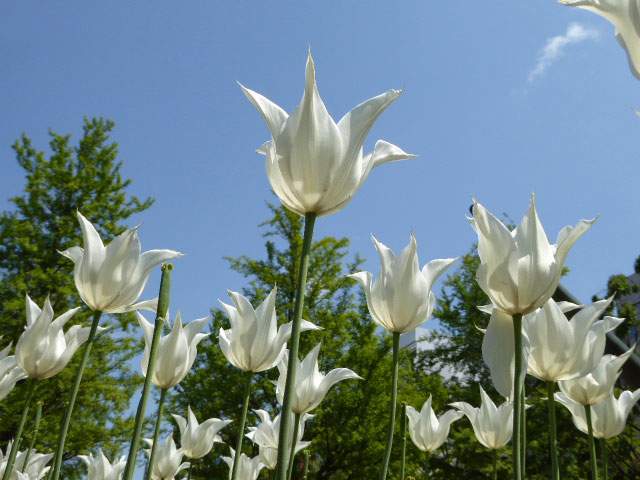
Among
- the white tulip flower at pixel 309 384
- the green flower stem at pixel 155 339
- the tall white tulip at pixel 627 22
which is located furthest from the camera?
the white tulip flower at pixel 309 384

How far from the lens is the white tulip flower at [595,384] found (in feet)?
9.58

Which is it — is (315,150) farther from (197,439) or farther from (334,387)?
(334,387)

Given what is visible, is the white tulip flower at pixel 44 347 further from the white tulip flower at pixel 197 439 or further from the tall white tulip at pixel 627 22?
the tall white tulip at pixel 627 22

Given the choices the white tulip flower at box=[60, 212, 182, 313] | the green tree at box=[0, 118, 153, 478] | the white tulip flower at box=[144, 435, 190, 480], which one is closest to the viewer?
the white tulip flower at box=[60, 212, 182, 313]

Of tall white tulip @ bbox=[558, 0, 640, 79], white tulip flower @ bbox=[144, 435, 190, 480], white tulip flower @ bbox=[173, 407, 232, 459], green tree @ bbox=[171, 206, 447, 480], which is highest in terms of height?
green tree @ bbox=[171, 206, 447, 480]

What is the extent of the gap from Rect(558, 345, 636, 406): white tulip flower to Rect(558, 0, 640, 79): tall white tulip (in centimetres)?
235

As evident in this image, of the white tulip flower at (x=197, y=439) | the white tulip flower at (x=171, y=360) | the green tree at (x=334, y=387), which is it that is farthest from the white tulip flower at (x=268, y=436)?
the green tree at (x=334, y=387)

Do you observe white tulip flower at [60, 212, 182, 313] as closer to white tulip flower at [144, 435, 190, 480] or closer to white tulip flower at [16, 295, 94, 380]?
white tulip flower at [16, 295, 94, 380]

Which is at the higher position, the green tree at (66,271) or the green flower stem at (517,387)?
the green tree at (66,271)

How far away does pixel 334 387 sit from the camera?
1534 cm

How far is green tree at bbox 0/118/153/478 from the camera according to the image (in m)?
13.2

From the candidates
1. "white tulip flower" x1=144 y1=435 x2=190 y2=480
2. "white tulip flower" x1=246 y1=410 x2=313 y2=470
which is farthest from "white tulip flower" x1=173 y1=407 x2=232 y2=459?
"white tulip flower" x1=246 y1=410 x2=313 y2=470

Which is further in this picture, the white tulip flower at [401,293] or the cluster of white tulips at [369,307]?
the white tulip flower at [401,293]

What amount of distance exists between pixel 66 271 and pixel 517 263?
50.5ft
